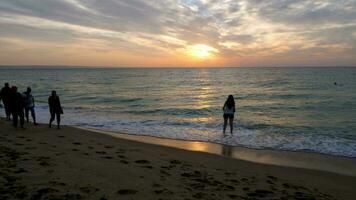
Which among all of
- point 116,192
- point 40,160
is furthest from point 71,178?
point 40,160

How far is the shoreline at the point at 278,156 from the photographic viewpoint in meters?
9.74

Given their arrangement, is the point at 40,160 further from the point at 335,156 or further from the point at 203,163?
the point at 335,156

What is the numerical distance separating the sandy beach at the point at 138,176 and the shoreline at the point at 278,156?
25.1 inches

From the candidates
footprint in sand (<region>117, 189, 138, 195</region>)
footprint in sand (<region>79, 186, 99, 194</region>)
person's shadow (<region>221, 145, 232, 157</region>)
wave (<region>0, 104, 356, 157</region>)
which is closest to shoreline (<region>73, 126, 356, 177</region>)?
person's shadow (<region>221, 145, 232, 157</region>)

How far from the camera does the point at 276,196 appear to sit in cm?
627

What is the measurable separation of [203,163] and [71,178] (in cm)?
417

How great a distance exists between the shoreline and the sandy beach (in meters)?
0.64

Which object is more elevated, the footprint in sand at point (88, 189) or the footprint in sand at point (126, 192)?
the footprint in sand at point (88, 189)

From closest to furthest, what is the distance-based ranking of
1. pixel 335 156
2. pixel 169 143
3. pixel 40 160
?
pixel 40 160 → pixel 335 156 → pixel 169 143

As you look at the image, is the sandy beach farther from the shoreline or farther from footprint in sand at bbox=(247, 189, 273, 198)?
the shoreline

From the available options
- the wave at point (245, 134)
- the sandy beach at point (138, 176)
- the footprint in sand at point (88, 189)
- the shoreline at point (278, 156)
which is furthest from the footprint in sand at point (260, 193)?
the wave at point (245, 134)

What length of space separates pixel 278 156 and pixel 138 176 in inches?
241

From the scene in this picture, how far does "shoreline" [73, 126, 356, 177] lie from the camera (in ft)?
31.9

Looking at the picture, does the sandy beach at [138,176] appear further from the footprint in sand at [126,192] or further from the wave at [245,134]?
the wave at [245,134]
